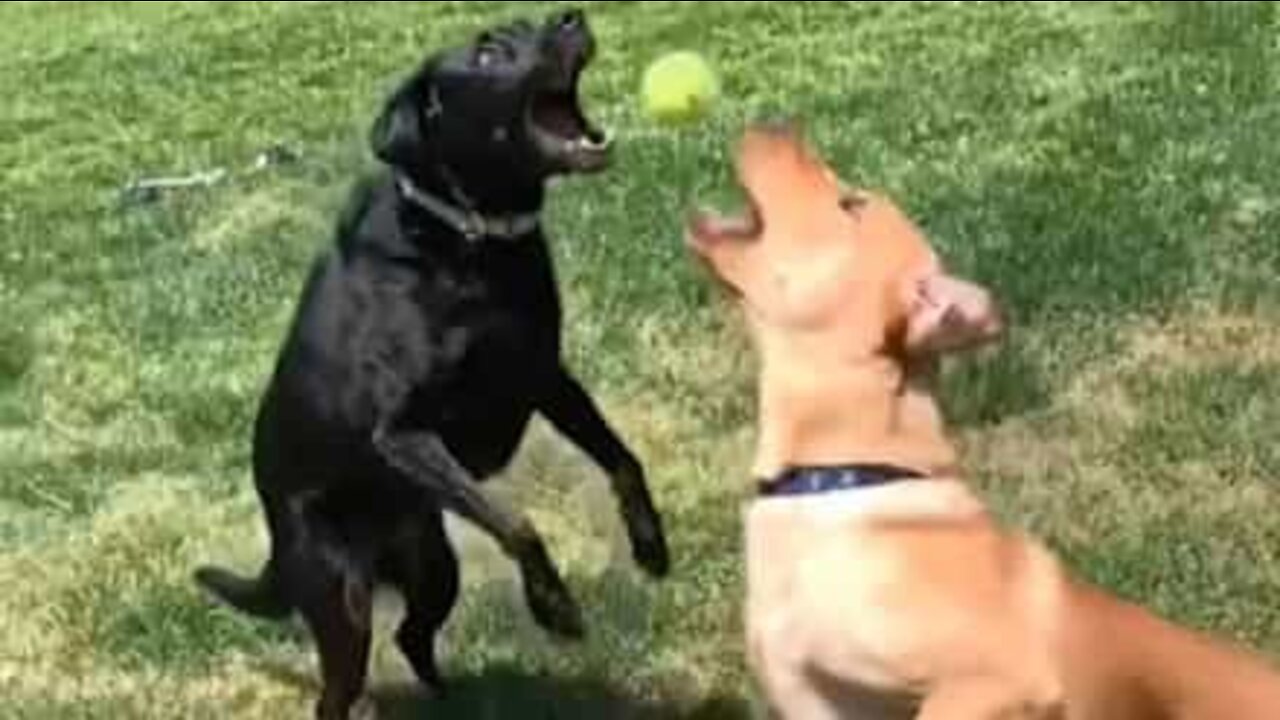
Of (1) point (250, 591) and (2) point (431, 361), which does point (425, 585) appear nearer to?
(1) point (250, 591)

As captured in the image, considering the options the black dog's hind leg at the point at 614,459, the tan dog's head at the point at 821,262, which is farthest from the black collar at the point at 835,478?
the black dog's hind leg at the point at 614,459

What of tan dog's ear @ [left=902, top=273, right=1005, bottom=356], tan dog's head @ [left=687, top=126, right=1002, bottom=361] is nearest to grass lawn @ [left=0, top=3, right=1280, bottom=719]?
tan dog's head @ [left=687, top=126, right=1002, bottom=361]

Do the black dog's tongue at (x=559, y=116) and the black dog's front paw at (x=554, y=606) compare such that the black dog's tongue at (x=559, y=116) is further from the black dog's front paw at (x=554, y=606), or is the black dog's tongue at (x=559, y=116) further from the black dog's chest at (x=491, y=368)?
the black dog's front paw at (x=554, y=606)

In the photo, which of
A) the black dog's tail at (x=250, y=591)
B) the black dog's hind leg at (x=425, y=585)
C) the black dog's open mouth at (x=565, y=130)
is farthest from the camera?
the black dog's tail at (x=250, y=591)

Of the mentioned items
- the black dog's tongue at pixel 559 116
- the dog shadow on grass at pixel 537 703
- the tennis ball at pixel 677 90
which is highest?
the black dog's tongue at pixel 559 116

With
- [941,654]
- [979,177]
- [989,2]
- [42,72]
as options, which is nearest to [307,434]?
[941,654]

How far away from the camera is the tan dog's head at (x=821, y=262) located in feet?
14.6

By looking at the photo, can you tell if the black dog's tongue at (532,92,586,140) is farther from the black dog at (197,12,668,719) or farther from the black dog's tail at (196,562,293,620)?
the black dog's tail at (196,562,293,620)

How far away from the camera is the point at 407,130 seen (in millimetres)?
5391

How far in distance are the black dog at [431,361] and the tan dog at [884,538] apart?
0.71 m

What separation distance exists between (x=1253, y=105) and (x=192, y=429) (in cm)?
366

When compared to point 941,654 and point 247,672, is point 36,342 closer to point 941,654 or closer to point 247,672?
point 247,672

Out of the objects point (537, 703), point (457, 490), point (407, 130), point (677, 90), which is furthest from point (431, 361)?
point (677, 90)

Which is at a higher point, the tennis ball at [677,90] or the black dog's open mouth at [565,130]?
the black dog's open mouth at [565,130]
